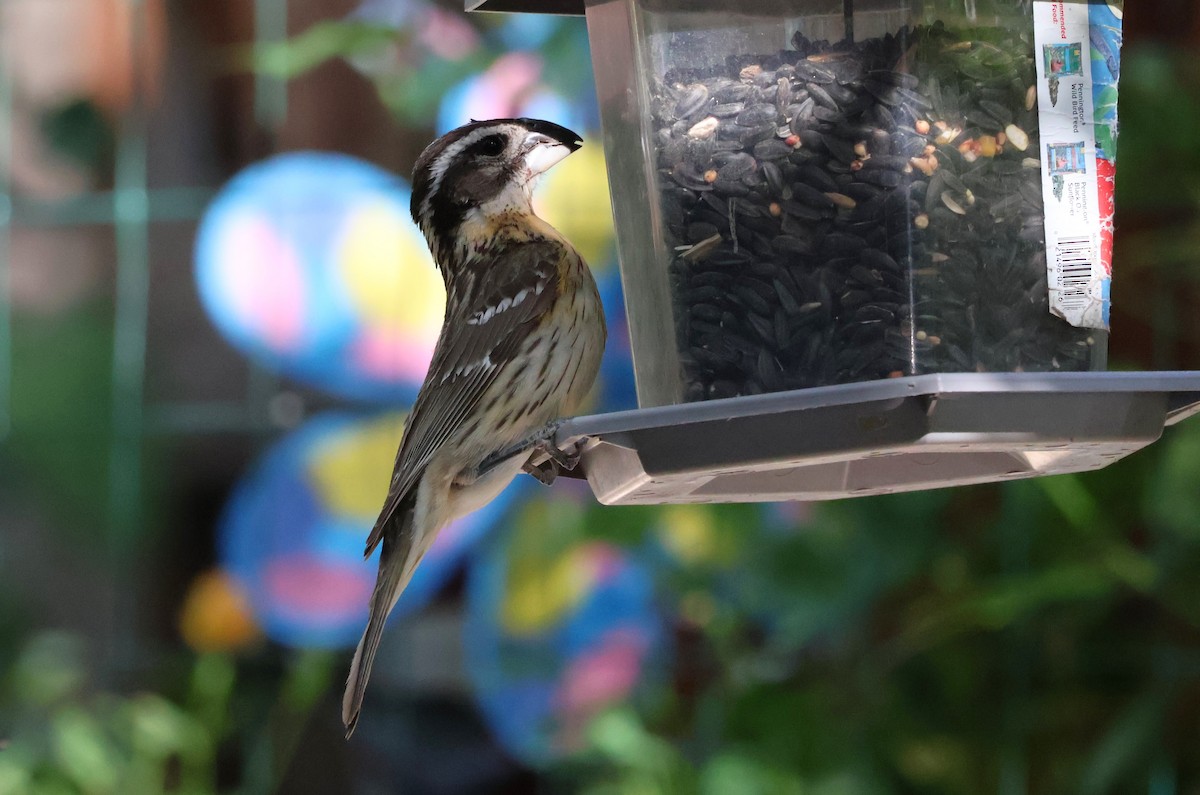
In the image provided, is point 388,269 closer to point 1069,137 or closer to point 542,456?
point 542,456

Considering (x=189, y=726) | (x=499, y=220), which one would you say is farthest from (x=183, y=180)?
(x=499, y=220)

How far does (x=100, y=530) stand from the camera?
544 centimetres

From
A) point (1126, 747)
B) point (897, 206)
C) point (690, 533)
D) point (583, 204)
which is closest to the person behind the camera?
point (897, 206)

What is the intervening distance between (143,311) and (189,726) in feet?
4.85

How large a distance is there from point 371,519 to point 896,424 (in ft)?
11.6

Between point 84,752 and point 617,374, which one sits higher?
point 617,374

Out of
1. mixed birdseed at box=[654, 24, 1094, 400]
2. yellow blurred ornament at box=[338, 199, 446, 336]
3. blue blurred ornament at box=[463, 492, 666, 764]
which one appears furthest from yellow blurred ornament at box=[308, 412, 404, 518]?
mixed birdseed at box=[654, 24, 1094, 400]

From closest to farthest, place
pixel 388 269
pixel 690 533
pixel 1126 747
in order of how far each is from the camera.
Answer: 1. pixel 1126 747
2. pixel 690 533
3. pixel 388 269

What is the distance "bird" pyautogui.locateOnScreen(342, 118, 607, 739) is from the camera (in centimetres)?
319

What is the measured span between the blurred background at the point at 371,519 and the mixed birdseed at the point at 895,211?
184 centimetres

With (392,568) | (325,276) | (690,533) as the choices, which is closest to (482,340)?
(392,568)

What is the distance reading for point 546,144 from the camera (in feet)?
10.6

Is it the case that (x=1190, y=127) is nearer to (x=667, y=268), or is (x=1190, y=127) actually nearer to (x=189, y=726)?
(x=667, y=268)

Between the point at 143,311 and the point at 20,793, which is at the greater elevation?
the point at 143,311
